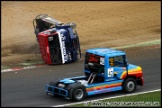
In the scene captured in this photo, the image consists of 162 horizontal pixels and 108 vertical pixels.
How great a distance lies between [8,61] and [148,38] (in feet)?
31.6

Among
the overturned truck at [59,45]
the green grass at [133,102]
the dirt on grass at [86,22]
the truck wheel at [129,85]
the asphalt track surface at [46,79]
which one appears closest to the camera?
the green grass at [133,102]

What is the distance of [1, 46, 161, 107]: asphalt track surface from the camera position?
1628 cm

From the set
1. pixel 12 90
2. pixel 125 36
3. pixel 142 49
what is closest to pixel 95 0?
pixel 125 36

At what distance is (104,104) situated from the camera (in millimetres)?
15055

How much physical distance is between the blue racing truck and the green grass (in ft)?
2.22

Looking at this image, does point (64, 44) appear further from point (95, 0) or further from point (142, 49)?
point (95, 0)

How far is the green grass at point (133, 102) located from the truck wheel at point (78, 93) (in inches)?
25.7

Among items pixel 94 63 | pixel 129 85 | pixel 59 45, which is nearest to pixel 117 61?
pixel 94 63

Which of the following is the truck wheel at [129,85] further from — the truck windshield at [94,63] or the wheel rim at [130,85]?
the truck windshield at [94,63]

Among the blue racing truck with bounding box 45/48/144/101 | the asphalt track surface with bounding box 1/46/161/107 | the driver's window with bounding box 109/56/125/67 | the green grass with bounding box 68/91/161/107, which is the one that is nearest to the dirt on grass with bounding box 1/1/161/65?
the asphalt track surface with bounding box 1/46/161/107

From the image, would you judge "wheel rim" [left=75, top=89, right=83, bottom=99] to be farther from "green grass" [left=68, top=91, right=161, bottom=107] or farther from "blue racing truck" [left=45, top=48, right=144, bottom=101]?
"green grass" [left=68, top=91, right=161, bottom=107]

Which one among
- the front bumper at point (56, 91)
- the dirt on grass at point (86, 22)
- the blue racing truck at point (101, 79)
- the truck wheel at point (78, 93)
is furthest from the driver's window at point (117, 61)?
the dirt on grass at point (86, 22)

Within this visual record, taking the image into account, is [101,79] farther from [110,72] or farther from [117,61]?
[117,61]

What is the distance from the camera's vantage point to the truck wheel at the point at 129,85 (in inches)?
664
